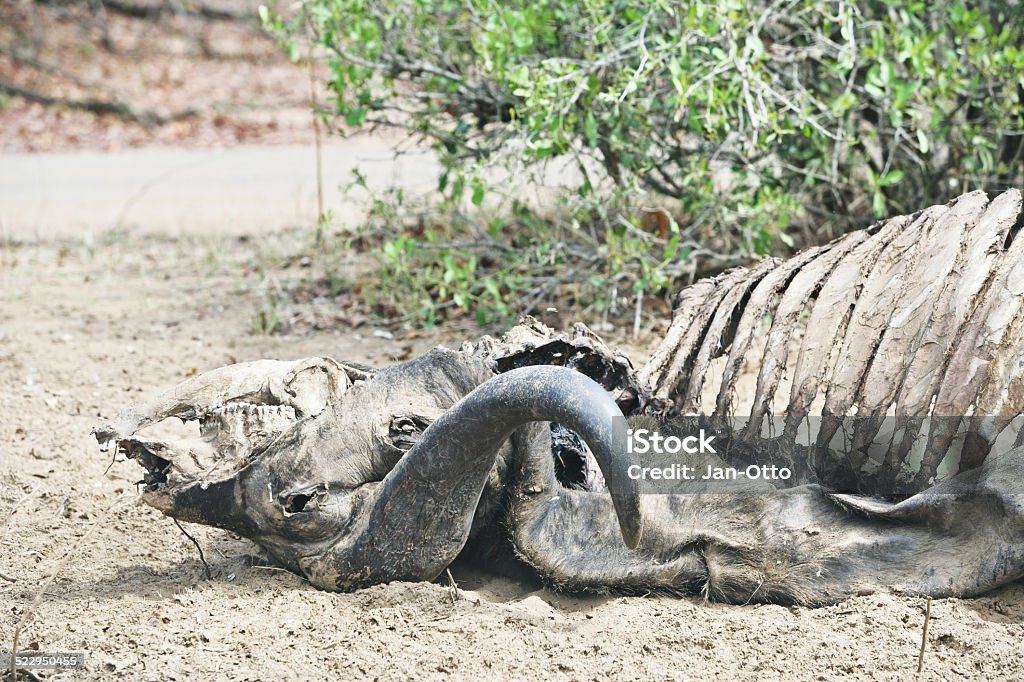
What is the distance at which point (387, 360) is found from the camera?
15.3 ft

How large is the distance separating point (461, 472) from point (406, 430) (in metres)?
0.22

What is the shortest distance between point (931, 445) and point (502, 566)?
1.09m

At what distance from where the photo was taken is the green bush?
4.21 metres

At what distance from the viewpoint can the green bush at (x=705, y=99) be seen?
4211 millimetres

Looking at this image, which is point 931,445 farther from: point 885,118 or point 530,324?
point 885,118

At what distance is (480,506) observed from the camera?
108 inches

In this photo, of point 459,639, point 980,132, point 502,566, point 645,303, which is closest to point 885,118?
point 980,132
